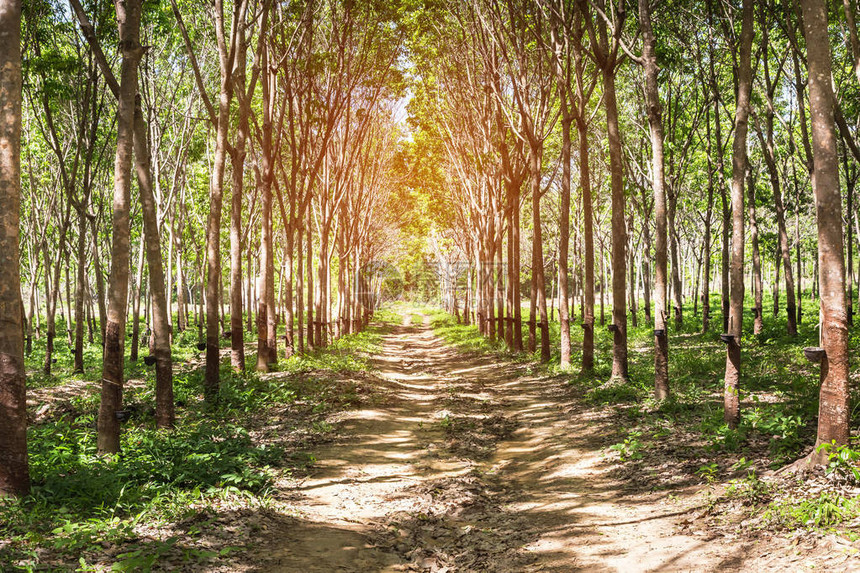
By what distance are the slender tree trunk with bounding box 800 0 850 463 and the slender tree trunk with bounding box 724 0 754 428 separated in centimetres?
194

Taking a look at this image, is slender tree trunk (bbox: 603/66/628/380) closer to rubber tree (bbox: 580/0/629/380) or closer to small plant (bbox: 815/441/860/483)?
rubber tree (bbox: 580/0/629/380)

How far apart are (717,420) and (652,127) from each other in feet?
15.7

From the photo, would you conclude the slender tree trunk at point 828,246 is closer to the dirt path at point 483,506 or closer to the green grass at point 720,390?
the green grass at point 720,390

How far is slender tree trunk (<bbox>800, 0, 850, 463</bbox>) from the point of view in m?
5.12

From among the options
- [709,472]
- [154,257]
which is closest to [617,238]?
[709,472]

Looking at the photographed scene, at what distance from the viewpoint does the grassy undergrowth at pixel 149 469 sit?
438 cm

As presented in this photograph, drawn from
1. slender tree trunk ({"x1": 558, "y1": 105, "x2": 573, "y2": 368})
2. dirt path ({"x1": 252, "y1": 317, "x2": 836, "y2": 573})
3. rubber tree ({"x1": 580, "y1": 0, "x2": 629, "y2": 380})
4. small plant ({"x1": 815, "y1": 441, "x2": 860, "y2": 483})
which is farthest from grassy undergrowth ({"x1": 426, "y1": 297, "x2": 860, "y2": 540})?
rubber tree ({"x1": 580, "y1": 0, "x2": 629, "y2": 380})

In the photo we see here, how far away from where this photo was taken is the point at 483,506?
6141 mm

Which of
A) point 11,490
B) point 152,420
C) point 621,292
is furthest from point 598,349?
point 11,490

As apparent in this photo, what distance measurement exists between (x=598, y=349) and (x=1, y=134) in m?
17.0

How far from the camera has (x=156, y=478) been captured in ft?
19.9

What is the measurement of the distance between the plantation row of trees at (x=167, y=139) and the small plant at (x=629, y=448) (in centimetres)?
635

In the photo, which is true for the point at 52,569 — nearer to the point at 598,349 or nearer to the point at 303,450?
the point at 303,450

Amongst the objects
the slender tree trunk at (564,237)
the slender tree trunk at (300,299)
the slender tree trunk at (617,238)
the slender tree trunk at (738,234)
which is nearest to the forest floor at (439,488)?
the slender tree trunk at (738,234)
